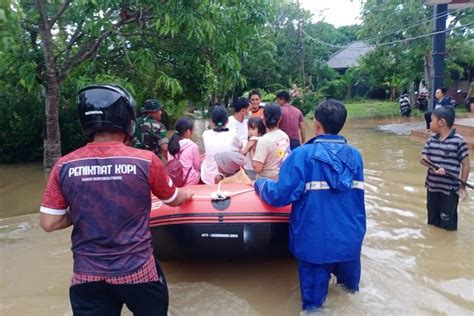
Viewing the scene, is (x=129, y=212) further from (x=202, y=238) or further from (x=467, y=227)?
(x=467, y=227)

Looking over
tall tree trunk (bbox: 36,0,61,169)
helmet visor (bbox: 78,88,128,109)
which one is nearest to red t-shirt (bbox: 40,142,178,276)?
helmet visor (bbox: 78,88,128,109)

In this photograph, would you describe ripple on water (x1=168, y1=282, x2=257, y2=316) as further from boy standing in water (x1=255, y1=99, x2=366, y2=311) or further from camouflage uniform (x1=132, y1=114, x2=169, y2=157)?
camouflage uniform (x1=132, y1=114, x2=169, y2=157)

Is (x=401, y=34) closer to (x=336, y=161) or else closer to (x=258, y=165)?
(x=258, y=165)

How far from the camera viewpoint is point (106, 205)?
213 cm

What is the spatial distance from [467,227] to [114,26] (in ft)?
18.8

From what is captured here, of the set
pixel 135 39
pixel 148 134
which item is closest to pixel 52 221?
pixel 148 134

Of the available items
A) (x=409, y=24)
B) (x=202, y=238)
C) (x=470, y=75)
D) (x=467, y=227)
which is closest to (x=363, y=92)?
(x=470, y=75)

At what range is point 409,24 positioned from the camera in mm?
18500

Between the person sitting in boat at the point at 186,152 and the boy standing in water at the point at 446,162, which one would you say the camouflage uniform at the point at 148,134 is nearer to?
the person sitting in boat at the point at 186,152

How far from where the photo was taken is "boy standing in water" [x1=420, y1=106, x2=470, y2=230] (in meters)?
4.67

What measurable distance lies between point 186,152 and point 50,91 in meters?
4.77

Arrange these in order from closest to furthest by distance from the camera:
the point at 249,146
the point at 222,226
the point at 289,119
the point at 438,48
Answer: the point at 222,226
the point at 249,146
the point at 289,119
the point at 438,48

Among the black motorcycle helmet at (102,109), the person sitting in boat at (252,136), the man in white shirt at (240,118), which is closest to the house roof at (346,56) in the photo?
the man in white shirt at (240,118)

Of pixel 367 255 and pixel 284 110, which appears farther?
pixel 284 110
